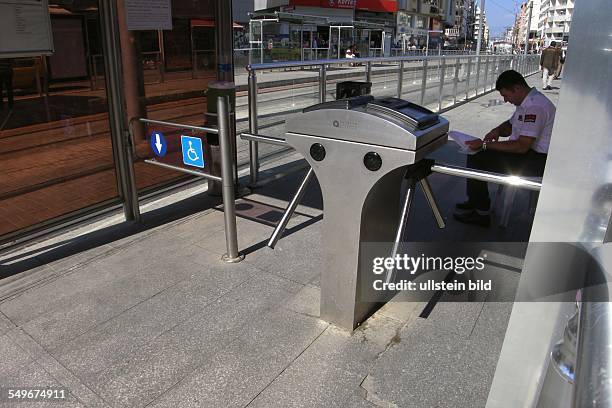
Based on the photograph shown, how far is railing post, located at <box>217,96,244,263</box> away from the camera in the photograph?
329 cm

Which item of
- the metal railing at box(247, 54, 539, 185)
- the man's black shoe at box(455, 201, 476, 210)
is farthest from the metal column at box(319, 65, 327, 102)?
the man's black shoe at box(455, 201, 476, 210)

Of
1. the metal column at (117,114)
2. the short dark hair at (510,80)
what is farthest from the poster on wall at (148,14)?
the short dark hair at (510,80)

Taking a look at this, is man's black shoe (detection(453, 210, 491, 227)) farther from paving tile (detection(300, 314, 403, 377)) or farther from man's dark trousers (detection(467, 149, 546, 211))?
paving tile (detection(300, 314, 403, 377))

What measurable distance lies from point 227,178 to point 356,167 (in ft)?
4.23

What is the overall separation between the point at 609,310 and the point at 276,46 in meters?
27.0

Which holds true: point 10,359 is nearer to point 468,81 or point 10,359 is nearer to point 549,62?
point 468,81

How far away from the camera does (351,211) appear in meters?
2.58

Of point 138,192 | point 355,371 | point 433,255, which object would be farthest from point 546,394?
point 138,192

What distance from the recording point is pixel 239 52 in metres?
23.2

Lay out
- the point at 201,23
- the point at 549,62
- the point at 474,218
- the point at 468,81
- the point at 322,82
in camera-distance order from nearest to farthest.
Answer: the point at 474,218 < the point at 201,23 < the point at 322,82 < the point at 468,81 < the point at 549,62

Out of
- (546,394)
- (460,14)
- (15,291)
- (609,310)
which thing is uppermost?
(460,14)

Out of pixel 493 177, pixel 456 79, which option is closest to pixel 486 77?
pixel 456 79

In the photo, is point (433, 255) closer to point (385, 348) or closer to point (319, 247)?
point (319, 247)

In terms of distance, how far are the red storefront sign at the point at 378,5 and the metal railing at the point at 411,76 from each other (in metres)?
34.1
